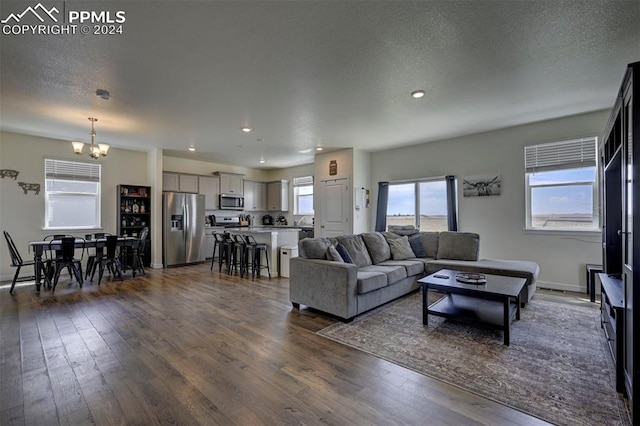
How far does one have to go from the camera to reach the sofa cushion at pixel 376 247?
186 inches

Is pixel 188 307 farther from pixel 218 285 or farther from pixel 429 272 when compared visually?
pixel 429 272

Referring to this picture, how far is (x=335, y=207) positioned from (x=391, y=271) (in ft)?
10.7

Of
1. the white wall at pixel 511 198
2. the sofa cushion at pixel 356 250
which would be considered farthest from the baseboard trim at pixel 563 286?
the sofa cushion at pixel 356 250

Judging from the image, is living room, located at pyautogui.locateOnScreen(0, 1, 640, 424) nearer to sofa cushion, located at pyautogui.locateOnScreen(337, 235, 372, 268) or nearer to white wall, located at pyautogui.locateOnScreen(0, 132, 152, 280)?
white wall, located at pyautogui.locateOnScreen(0, 132, 152, 280)

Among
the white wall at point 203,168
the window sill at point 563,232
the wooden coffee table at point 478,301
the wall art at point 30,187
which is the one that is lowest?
the wooden coffee table at point 478,301

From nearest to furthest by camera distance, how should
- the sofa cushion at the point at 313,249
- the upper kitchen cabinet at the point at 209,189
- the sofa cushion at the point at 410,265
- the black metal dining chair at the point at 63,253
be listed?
the sofa cushion at the point at 313,249 < the sofa cushion at the point at 410,265 < the black metal dining chair at the point at 63,253 < the upper kitchen cabinet at the point at 209,189

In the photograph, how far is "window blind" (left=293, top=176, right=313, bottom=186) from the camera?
902cm

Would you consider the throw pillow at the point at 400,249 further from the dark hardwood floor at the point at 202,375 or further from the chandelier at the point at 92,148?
the chandelier at the point at 92,148

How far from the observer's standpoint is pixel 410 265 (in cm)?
452

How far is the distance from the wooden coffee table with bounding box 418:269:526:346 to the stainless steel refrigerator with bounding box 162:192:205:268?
603cm

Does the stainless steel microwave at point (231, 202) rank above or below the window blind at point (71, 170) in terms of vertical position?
below

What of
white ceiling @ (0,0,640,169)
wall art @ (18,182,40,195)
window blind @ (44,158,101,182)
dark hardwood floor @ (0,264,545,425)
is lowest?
dark hardwood floor @ (0,264,545,425)

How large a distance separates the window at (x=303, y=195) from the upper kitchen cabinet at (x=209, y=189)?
236cm

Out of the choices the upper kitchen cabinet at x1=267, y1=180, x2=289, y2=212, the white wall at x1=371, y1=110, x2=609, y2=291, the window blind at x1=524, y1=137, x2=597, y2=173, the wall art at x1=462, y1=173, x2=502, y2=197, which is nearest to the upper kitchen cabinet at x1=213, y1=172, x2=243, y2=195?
the upper kitchen cabinet at x1=267, y1=180, x2=289, y2=212
